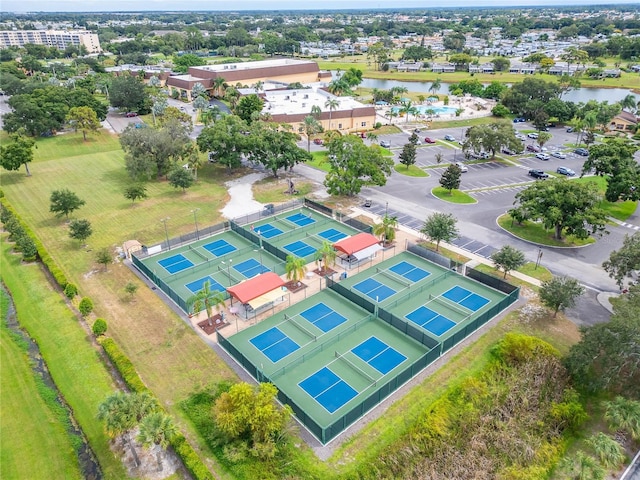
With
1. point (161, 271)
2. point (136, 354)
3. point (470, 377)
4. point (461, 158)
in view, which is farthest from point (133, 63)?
point (470, 377)

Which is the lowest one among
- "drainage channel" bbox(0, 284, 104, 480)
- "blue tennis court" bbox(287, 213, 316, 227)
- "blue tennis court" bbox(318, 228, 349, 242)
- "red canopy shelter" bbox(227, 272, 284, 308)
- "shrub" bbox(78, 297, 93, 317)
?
"drainage channel" bbox(0, 284, 104, 480)

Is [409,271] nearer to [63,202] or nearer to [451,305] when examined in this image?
[451,305]

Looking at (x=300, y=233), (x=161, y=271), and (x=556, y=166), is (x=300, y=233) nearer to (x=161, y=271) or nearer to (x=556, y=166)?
(x=161, y=271)

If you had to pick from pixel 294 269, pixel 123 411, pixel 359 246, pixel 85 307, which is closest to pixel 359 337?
pixel 294 269

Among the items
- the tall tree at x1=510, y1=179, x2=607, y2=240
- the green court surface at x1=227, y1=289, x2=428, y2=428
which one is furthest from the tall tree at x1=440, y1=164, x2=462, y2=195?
the green court surface at x1=227, y1=289, x2=428, y2=428

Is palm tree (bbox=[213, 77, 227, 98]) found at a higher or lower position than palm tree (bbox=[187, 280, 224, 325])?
higher

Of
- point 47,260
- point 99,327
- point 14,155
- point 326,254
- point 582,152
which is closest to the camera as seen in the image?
point 99,327

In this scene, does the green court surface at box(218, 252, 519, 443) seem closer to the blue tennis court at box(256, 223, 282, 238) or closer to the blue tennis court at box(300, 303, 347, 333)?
the blue tennis court at box(300, 303, 347, 333)

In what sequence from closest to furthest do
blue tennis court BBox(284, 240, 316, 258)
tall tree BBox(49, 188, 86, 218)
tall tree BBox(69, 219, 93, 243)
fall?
tall tree BBox(69, 219, 93, 243), blue tennis court BBox(284, 240, 316, 258), tall tree BBox(49, 188, 86, 218)
